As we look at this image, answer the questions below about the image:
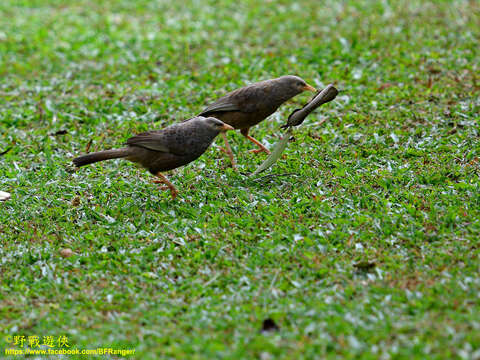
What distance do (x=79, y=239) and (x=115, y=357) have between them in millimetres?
1632

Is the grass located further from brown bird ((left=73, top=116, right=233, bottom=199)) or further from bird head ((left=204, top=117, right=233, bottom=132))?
bird head ((left=204, top=117, right=233, bottom=132))

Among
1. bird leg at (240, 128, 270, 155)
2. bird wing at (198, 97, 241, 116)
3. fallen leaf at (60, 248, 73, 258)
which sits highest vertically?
bird wing at (198, 97, 241, 116)

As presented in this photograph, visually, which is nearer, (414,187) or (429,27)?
A: (414,187)

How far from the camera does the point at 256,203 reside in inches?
216

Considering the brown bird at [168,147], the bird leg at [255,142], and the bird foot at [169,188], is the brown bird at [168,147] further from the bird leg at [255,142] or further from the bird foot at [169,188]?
the bird leg at [255,142]

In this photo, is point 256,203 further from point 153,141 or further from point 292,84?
point 292,84

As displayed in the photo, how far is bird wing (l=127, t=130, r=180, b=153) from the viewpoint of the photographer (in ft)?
18.5

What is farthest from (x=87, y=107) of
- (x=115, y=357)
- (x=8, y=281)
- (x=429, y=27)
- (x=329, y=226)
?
(x=429, y=27)

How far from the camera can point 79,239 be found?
512 centimetres

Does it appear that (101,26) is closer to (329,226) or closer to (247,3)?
(247,3)

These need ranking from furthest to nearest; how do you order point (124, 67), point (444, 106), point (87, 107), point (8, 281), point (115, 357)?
point (124, 67), point (87, 107), point (444, 106), point (8, 281), point (115, 357)

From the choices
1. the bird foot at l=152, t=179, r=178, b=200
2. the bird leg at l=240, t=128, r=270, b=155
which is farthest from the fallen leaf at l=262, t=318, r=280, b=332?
the bird leg at l=240, t=128, r=270, b=155

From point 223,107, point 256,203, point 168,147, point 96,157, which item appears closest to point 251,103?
point 223,107

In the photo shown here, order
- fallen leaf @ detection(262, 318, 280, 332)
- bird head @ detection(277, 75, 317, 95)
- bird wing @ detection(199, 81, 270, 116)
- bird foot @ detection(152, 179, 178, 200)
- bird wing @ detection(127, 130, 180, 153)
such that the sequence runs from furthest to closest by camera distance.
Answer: bird head @ detection(277, 75, 317, 95) → bird wing @ detection(199, 81, 270, 116) → bird foot @ detection(152, 179, 178, 200) → bird wing @ detection(127, 130, 180, 153) → fallen leaf @ detection(262, 318, 280, 332)
